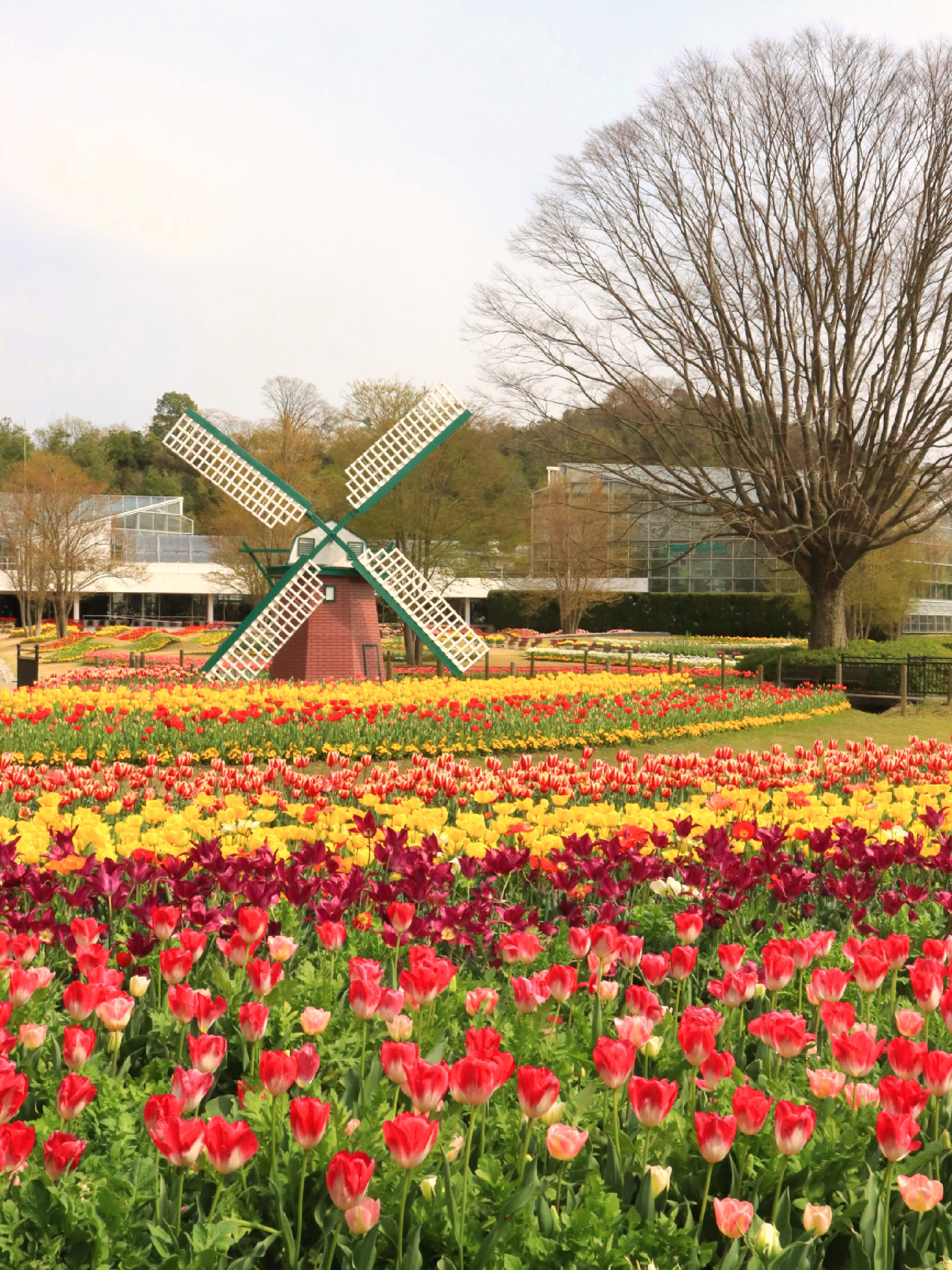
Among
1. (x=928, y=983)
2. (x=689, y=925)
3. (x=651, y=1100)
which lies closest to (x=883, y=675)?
(x=689, y=925)

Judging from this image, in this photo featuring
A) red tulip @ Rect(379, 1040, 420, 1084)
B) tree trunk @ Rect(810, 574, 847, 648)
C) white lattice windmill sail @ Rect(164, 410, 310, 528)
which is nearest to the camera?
red tulip @ Rect(379, 1040, 420, 1084)

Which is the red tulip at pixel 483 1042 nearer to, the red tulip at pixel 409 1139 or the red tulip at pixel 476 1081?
the red tulip at pixel 476 1081

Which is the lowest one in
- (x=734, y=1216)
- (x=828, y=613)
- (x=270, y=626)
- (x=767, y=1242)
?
(x=767, y=1242)

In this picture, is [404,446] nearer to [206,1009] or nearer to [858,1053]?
[206,1009]

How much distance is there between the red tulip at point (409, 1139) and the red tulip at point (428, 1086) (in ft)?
0.49

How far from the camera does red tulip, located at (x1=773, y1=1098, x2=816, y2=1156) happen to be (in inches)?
73.4

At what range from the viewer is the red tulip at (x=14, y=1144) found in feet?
5.72

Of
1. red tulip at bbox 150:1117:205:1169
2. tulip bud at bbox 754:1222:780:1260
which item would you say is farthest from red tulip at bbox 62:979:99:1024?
tulip bud at bbox 754:1222:780:1260

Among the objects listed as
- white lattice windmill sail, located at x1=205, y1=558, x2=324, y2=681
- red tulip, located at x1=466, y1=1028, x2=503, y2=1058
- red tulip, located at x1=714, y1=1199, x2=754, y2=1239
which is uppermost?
white lattice windmill sail, located at x1=205, y1=558, x2=324, y2=681

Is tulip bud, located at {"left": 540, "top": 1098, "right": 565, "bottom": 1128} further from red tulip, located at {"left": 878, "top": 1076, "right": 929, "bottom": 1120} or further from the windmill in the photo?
the windmill

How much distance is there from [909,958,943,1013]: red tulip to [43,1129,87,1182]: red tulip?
6.17 ft

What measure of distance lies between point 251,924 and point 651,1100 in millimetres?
1277

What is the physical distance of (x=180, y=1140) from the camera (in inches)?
71.0

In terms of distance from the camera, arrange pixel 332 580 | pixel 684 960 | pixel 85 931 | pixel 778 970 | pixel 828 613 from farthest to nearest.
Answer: pixel 828 613 < pixel 332 580 < pixel 85 931 < pixel 684 960 < pixel 778 970
